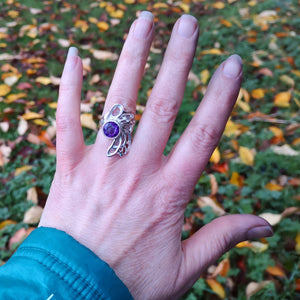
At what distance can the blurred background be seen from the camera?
206cm

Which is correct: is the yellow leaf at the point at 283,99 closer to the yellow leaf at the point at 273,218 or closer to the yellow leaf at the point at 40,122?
the yellow leaf at the point at 273,218

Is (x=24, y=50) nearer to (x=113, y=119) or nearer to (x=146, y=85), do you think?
(x=146, y=85)

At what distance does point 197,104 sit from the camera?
114 inches

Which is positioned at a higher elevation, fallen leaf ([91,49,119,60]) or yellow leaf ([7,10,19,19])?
yellow leaf ([7,10,19,19])

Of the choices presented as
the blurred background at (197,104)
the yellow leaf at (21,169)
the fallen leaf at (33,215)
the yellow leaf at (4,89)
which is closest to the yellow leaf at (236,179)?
the blurred background at (197,104)

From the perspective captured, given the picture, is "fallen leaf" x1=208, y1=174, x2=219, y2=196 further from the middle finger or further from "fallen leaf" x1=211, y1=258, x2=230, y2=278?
the middle finger

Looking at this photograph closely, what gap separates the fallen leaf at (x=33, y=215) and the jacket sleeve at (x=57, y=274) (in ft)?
3.49

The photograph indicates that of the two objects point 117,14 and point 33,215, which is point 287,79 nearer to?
point 117,14

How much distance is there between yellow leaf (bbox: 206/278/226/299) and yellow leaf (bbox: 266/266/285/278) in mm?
345

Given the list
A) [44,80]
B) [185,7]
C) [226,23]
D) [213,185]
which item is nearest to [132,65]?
[213,185]

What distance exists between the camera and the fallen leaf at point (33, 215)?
2.24 meters

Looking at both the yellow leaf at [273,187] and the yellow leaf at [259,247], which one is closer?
the yellow leaf at [259,247]

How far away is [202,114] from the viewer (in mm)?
1475

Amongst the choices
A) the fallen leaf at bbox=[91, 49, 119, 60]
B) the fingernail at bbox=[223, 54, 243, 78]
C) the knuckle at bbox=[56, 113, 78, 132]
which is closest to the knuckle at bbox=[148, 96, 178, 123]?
the fingernail at bbox=[223, 54, 243, 78]
